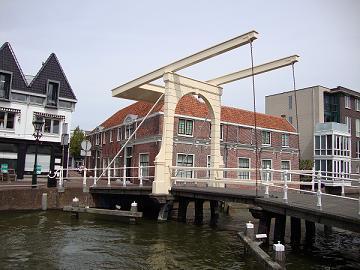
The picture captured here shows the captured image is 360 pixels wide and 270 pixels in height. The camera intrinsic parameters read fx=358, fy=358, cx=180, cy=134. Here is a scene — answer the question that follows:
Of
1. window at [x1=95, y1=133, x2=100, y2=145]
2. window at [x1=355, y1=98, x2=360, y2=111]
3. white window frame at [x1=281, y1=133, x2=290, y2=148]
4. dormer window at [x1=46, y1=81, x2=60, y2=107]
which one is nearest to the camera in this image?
dormer window at [x1=46, y1=81, x2=60, y2=107]

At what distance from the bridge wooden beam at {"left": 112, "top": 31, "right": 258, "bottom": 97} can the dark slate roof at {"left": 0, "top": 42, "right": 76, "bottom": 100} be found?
11.6 m

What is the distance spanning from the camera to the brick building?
23922mm

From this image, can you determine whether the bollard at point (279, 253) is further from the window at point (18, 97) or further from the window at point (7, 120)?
the window at point (18, 97)

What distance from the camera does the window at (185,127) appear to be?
24031 mm

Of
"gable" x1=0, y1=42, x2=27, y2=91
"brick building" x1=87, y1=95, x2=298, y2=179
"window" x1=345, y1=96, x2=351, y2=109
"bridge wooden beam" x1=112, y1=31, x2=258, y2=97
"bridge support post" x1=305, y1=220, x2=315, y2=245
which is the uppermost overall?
"window" x1=345, y1=96, x2=351, y2=109

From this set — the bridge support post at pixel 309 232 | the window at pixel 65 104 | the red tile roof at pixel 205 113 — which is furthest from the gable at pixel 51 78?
the bridge support post at pixel 309 232

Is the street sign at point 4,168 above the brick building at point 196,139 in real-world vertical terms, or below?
below

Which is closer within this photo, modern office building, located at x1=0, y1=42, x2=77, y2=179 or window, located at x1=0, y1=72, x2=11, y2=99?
modern office building, located at x1=0, y1=42, x2=77, y2=179

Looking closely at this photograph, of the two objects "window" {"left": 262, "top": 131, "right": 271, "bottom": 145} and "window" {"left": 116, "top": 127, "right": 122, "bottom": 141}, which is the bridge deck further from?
"window" {"left": 262, "top": 131, "right": 271, "bottom": 145}

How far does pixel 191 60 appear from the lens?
13914 mm

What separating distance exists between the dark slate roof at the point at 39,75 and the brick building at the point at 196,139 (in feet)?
16.5

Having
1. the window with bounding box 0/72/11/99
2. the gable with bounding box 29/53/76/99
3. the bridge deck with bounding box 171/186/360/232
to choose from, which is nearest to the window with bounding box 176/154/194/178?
the bridge deck with bounding box 171/186/360/232

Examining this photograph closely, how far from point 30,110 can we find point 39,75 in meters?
2.84

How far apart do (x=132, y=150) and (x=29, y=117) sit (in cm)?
769
